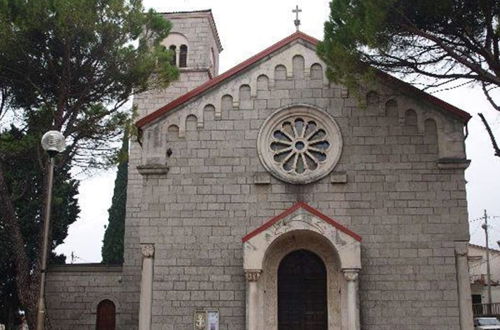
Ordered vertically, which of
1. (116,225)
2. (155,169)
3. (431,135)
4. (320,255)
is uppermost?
(431,135)

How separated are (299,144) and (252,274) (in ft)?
12.1

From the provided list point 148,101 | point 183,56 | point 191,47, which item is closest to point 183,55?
point 183,56

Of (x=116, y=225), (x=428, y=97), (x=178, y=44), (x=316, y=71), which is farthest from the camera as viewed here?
(x=116, y=225)

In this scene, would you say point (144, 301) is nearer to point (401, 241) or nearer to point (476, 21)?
point (401, 241)

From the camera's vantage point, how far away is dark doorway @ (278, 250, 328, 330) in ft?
48.2

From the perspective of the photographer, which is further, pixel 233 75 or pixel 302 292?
pixel 233 75

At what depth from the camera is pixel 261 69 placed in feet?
52.3

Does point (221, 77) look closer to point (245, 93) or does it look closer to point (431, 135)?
point (245, 93)

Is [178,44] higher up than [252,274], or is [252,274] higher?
[178,44]

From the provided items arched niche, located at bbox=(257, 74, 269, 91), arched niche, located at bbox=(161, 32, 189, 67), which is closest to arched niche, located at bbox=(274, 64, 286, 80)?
arched niche, located at bbox=(257, 74, 269, 91)

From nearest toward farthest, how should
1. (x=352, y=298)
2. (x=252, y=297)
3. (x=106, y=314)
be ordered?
(x=352, y=298) < (x=252, y=297) < (x=106, y=314)

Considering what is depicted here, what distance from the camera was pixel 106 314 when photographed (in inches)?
815

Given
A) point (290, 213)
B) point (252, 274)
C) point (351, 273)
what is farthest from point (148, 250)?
point (351, 273)

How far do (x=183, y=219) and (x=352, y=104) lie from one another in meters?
5.27
